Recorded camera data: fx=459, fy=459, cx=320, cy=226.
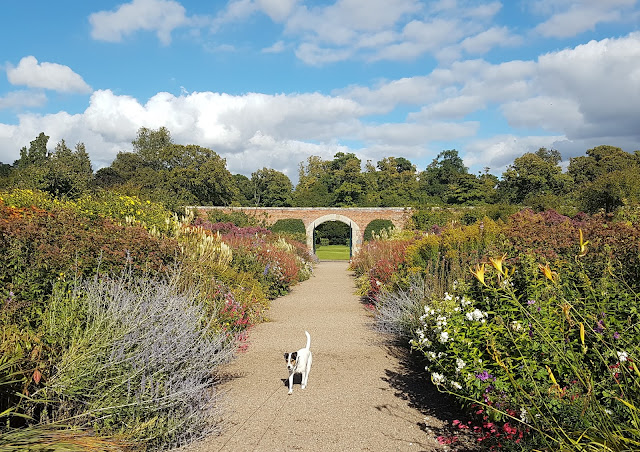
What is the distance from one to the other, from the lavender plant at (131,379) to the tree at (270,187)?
4280 cm

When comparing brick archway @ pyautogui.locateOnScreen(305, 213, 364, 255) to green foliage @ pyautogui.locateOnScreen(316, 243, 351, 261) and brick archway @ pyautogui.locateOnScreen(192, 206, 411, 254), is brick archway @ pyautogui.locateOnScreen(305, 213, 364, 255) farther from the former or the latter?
green foliage @ pyautogui.locateOnScreen(316, 243, 351, 261)

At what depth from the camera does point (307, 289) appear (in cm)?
1198

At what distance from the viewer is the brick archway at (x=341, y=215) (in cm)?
2578

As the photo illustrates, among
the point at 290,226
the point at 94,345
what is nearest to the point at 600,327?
the point at 94,345

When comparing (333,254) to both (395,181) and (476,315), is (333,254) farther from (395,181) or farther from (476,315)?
(476,315)

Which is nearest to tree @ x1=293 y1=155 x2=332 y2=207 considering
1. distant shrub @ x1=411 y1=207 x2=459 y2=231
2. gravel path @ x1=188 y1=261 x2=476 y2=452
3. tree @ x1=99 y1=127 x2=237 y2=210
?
tree @ x1=99 y1=127 x2=237 y2=210

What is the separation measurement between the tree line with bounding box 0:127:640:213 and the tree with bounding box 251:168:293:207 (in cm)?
11

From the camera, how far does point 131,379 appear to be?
306 cm

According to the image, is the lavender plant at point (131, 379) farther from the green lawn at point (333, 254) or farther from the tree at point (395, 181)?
the tree at point (395, 181)

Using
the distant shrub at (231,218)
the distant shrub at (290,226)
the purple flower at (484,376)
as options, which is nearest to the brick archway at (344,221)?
the distant shrub at (290,226)

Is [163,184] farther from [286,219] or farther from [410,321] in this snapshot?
[410,321]

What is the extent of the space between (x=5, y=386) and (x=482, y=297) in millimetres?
3359

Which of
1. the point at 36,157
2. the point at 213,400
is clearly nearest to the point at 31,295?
the point at 213,400

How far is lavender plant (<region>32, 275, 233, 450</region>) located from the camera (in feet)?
9.30
